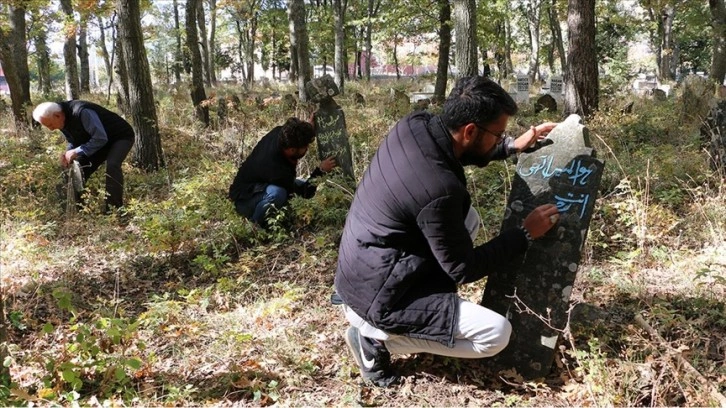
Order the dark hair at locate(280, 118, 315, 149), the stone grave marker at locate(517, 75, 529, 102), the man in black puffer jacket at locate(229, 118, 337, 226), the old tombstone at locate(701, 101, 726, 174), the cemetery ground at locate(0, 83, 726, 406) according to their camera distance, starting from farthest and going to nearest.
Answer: the stone grave marker at locate(517, 75, 529, 102) < the old tombstone at locate(701, 101, 726, 174) < the man in black puffer jacket at locate(229, 118, 337, 226) < the dark hair at locate(280, 118, 315, 149) < the cemetery ground at locate(0, 83, 726, 406)

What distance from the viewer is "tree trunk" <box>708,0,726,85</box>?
12.3 metres

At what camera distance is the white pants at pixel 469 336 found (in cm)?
244

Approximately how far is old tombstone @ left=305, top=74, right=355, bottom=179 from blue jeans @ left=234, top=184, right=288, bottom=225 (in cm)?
142

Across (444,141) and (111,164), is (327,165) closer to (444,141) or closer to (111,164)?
(111,164)

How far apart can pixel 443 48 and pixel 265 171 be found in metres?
9.63

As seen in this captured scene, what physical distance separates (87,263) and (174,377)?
2405mm

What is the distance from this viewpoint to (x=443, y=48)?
518 inches

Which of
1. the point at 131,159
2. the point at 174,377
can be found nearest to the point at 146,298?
the point at 174,377

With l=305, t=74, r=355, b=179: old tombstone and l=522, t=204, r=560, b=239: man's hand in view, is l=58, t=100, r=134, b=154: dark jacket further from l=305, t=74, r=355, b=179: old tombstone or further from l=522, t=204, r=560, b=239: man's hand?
Answer: l=522, t=204, r=560, b=239: man's hand

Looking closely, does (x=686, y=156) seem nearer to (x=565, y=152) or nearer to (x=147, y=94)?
(x=565, y=152)

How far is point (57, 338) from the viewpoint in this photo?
3281mm

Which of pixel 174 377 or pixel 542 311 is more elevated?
pixel 542 311

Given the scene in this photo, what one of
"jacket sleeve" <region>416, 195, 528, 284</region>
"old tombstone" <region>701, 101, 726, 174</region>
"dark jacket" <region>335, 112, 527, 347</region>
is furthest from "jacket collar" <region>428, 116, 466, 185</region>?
"old tombstone" <region>701, 101, 726, 174</region>

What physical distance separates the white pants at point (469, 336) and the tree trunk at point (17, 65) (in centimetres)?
1049
